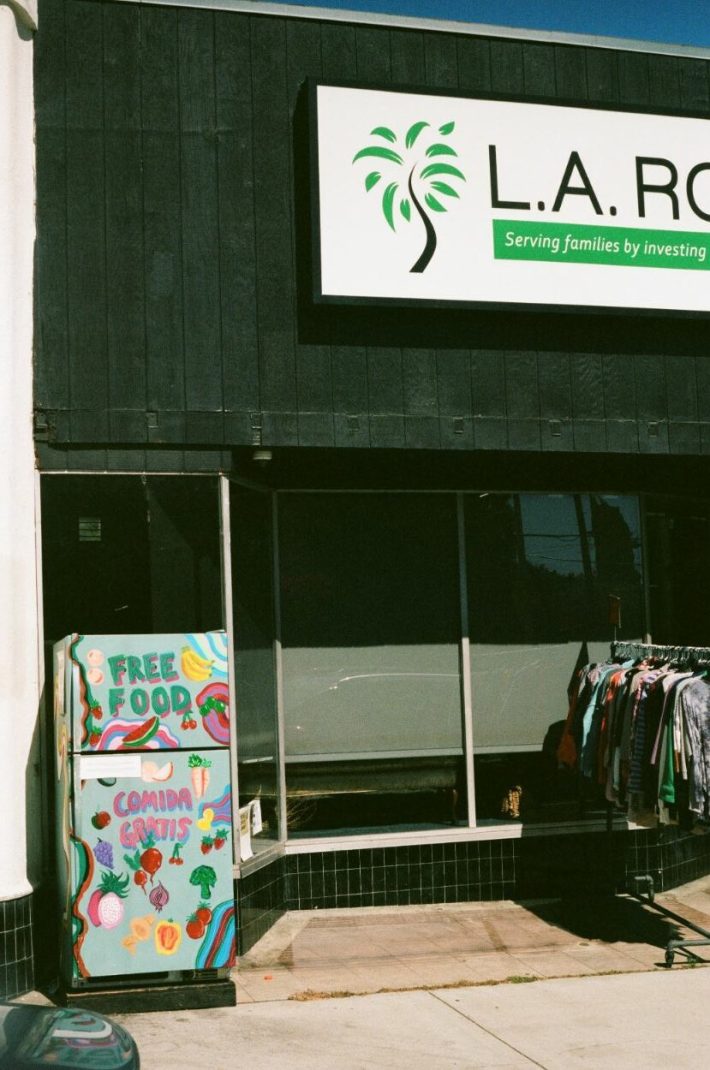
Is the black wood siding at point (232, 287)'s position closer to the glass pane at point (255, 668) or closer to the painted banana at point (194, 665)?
the glass pane at point (255, 668)

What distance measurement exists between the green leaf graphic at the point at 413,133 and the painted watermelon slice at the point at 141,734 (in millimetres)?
4300

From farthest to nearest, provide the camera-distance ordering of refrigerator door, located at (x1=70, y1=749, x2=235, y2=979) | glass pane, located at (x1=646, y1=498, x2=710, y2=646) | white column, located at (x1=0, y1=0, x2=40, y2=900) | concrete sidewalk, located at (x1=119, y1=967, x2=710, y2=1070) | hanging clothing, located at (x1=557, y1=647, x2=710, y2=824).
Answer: glass pane, located at (x1=646, y1=498, x2=710, y2=646)
hanging clothing, located at (x1=557, y1=647, x2=710, y2=824)
white column, located at (x1=0, y1=0, x2=40, y2=900)
refrigerator door, located at (x1=70, y1=749, x2=235, y2=979)
concrete sidewalk, located at (x1=119, y1=967, x2=710, y2=1070)

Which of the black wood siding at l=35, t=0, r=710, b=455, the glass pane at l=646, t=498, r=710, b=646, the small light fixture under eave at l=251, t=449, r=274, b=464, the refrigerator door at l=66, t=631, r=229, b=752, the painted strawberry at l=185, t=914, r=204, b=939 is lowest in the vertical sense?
the painted strawberry at l=185, t=914, r=204, b=939

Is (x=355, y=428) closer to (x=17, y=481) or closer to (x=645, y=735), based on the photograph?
(x=17, y=481)

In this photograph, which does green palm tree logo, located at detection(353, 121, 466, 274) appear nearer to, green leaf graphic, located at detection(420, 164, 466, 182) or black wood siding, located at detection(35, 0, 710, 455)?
green leaf graphic, located at detection(420, 164, 466, 182)

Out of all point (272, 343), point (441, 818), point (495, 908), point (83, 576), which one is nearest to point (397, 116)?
point (272, 343)

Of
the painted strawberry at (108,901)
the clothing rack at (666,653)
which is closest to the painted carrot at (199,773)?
the painted strawberry at (108,901)

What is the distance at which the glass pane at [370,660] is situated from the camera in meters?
9.25

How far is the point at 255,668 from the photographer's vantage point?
8859mm

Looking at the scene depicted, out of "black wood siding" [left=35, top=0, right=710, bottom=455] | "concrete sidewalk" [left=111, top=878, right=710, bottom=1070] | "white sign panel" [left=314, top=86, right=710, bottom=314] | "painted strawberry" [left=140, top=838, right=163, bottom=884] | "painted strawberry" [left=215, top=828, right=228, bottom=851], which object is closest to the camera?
"concrete sidewalk" [left=111, top=878, right=710, bottom=1070]

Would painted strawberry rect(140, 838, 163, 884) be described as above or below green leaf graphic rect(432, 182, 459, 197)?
below

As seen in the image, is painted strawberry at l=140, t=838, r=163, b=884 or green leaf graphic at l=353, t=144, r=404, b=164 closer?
painted strawberry at l=140, t=838, r=163, b=884

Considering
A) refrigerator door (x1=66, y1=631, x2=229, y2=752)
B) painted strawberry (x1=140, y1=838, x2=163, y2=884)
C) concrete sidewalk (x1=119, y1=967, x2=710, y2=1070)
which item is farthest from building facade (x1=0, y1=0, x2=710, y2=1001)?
concrete sidewalk (x1=119, y1=967, x2=710, y2=1070)

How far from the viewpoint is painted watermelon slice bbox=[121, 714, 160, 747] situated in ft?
23.6
